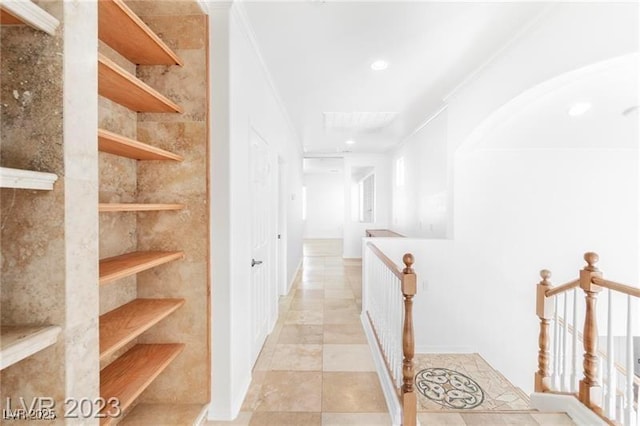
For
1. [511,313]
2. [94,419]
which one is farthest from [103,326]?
[511,313]

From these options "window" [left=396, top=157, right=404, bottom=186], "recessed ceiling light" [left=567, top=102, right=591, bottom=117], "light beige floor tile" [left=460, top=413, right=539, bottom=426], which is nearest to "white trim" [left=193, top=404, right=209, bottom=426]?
"light beige floor tile" [left=460, top=413, right=539, bottom=426]

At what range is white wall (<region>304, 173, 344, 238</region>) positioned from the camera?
11.3 meters

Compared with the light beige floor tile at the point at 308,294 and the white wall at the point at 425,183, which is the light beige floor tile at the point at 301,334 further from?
the white wall at the point at 425,183

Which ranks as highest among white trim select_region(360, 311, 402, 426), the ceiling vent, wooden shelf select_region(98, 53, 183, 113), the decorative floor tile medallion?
the ceiling vent

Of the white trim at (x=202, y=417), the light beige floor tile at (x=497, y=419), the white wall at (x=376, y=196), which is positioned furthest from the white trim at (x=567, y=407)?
the white wall at (x=376, y=196)

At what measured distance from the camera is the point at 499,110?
8.57 feet

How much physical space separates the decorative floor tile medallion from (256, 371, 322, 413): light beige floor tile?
3.70 feet

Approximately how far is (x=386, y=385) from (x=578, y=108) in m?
3.49

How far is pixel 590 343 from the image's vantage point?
2002mm

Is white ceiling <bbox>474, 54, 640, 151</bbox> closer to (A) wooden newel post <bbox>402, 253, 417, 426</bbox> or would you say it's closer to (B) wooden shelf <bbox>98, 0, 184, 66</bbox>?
(A) wooden newel post <bbox>402, 253, 417, 426</bbox>

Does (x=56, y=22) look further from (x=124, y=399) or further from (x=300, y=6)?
(x=124, y=399)

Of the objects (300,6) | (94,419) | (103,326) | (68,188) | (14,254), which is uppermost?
(300,6)

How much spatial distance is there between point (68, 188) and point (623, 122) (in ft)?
17.4

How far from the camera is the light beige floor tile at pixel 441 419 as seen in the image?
1.89 m
